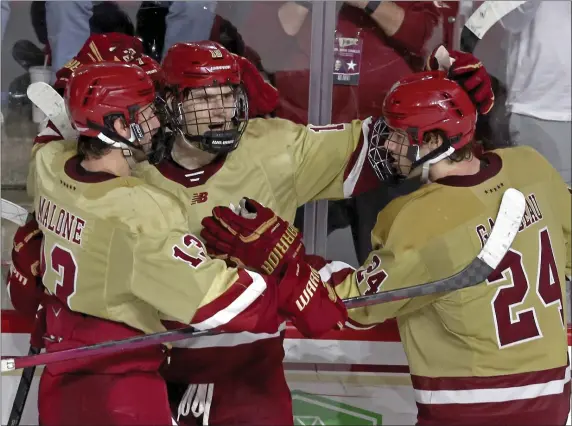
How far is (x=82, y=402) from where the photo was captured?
70.3 inches

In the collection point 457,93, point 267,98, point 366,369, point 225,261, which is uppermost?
point 457,93

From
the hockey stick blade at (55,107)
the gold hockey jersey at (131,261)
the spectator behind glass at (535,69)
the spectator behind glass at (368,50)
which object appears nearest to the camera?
the gold hockey jersey at (131,261)

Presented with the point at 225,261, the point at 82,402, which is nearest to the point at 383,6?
the point at 225,261

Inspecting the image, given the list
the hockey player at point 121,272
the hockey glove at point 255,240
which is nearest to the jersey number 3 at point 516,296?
the hockey player at point 121,272

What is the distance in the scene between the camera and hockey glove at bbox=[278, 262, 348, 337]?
170cm

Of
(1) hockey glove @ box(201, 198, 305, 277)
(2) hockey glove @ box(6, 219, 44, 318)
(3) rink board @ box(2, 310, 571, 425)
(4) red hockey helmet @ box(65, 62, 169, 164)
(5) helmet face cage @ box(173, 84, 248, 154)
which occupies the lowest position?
(3) rink board @ box(2, 310, 571, 425)

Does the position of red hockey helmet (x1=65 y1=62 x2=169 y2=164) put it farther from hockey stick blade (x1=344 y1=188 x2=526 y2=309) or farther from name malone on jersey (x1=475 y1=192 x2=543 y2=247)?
name malone on jersey (x1=475 y1=192 x2=543 y2=247)

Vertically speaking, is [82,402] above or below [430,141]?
below

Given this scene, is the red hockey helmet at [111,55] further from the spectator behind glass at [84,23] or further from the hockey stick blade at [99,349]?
the hockey stick blade at [99,349]

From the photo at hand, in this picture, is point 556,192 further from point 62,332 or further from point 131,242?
point 62,332

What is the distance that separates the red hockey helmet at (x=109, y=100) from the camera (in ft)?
5.65

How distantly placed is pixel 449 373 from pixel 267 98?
881 millimetres

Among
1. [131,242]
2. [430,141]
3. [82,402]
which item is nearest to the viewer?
[131,242]

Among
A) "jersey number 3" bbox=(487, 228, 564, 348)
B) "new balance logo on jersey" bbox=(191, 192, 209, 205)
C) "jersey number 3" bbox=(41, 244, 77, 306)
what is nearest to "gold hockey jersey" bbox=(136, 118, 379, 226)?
"new balance logo on jersey" bbox=(191, 192, 209, 205)
